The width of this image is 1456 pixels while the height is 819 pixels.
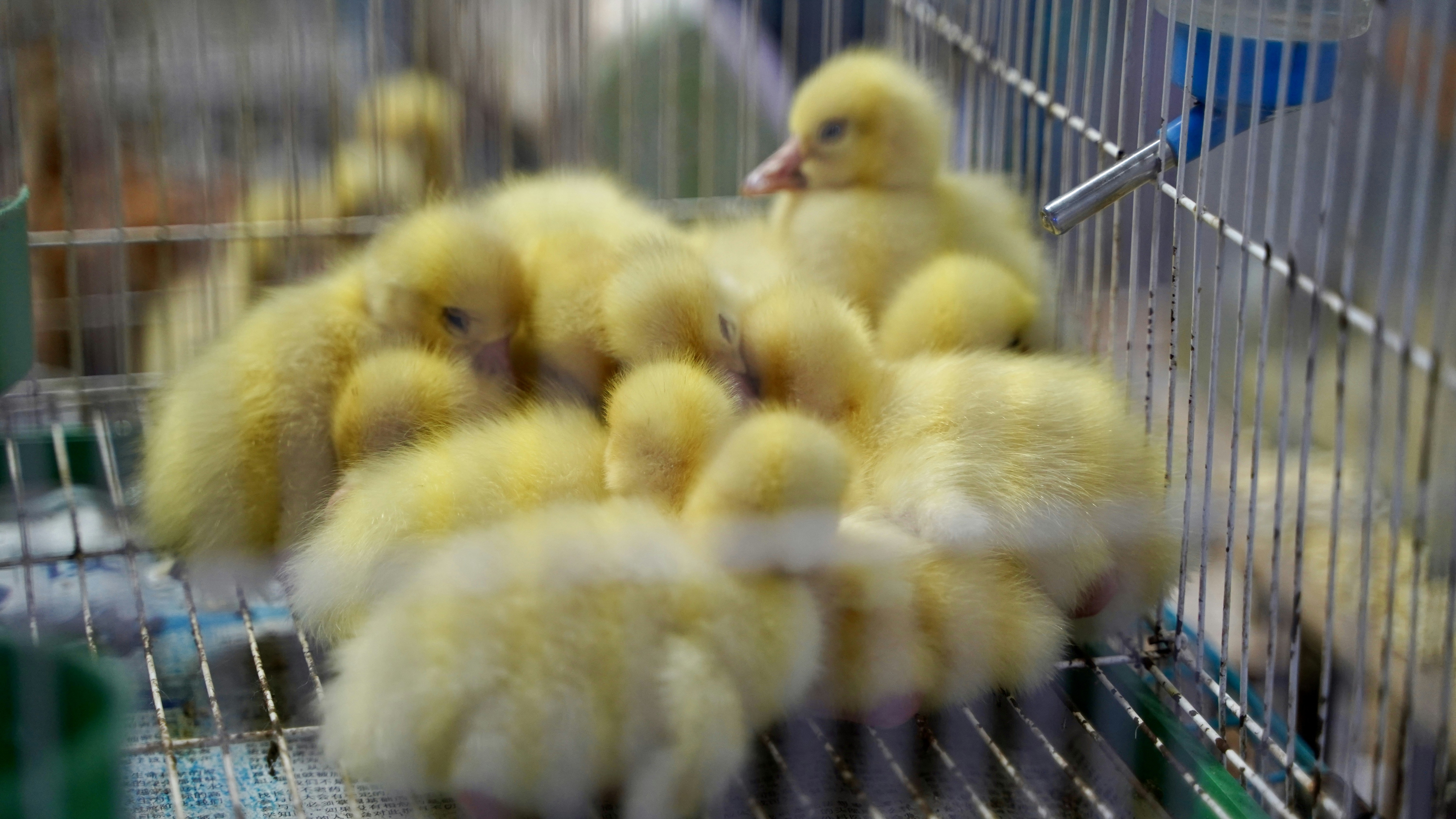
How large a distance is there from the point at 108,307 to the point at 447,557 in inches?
41.2

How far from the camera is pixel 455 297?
1102mm

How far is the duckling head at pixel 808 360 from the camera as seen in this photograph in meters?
1.01

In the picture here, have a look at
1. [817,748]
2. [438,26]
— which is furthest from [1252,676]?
[438,26]

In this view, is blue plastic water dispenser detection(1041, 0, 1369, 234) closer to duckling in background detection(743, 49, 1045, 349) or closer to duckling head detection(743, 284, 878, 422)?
duckling head detection(743, 284, 878, 422)

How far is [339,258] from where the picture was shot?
1.34m

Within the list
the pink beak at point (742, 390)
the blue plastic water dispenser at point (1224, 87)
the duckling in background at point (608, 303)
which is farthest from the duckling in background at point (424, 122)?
the blue plastic water dispenser at point (1224, 87)

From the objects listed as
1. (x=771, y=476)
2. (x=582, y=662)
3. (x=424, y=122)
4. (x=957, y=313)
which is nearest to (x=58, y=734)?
(x=582, y=662)

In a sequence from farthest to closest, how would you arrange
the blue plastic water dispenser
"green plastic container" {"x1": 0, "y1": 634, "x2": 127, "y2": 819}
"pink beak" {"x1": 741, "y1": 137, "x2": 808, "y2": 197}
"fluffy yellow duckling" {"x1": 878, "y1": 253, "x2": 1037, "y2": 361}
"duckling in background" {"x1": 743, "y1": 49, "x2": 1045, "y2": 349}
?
"pink beak" {"x1": 741, "y1": 137, "x2": 808, "y2": 197}, "duckling in background" {"x1": 743, "y1": 49, "x2": 1045, "y2": 349}, "fluffy yellow duckling" {"x1": 878, "y1": 253, "x2": 1037, "y2": 361}, the blue plastic water dispenser, "green plastic container" {"x1": 0, "y1": 634, "x2": 127, "y2": 819}

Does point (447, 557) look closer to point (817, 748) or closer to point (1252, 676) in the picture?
point (817, 748)

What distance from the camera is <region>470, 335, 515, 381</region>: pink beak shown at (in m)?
1.10

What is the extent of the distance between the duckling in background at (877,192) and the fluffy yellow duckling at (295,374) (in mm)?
343

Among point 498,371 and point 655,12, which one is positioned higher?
point 655,12

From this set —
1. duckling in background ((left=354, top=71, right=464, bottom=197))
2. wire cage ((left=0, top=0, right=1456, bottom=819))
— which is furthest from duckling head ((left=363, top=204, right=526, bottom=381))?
duckling in background ((left=354, top=71, right=464, bottom=197))

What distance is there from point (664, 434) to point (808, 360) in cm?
19
